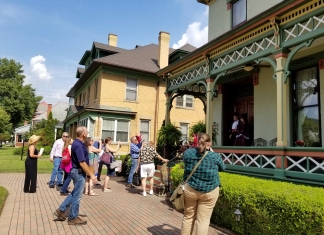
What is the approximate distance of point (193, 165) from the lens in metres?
4.28

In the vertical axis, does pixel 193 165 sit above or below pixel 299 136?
below

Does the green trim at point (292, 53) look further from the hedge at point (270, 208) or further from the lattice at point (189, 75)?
the lattice at point (189, 75)

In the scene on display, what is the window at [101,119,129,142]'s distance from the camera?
66.7 feet

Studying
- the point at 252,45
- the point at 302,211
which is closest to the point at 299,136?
the point at 252,45

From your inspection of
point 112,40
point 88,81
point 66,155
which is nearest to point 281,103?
point 66,155

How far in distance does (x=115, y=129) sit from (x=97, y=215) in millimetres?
14412

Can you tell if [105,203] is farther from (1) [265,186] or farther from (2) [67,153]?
(1) [265,186]

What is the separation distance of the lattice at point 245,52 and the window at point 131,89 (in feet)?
40.2

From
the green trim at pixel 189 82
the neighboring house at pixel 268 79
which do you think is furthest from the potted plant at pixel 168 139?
the neighboring house at pixel 268 79

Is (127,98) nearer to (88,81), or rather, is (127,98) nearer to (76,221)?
(88,81)

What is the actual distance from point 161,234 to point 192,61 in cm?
753

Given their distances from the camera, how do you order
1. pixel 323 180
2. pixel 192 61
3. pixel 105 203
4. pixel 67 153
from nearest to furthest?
A: pixel 323 180
pixel 105 203
pixel 67 153
pixel 192 61

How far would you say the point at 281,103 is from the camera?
6.84 meters

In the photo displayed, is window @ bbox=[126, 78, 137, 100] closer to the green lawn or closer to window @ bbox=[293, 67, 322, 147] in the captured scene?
the green lawn
